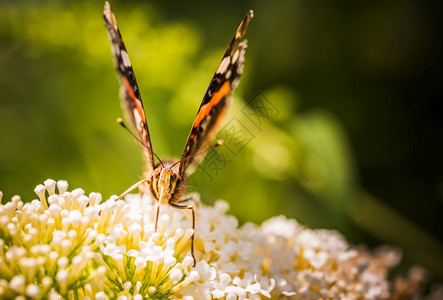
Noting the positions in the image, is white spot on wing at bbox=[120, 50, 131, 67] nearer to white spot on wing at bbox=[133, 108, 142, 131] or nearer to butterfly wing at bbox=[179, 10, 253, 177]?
white spot on wing at bbox=[133, 108, 142, 131]

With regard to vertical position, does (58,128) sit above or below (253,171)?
above

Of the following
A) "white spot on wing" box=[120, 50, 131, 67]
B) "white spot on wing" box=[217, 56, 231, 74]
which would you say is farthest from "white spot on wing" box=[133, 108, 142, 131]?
"white spot on wing" box=[217, 56, 231, 74]

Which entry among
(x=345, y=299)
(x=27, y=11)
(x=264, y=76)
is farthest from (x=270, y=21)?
(x=345, y=299)

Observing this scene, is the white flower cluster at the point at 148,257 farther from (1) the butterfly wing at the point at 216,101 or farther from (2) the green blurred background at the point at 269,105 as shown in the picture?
(2) the green blurred background at the point at 269,105

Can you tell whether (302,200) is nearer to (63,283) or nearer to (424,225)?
(424,225)

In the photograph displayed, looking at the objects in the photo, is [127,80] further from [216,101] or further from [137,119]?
[216,101]

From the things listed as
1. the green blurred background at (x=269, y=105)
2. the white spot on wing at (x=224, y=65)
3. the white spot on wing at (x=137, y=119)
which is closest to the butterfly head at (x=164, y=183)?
the white spot on wing at (x=137, y=119)

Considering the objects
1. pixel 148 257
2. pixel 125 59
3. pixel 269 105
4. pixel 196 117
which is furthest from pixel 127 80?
pixel 269 105
